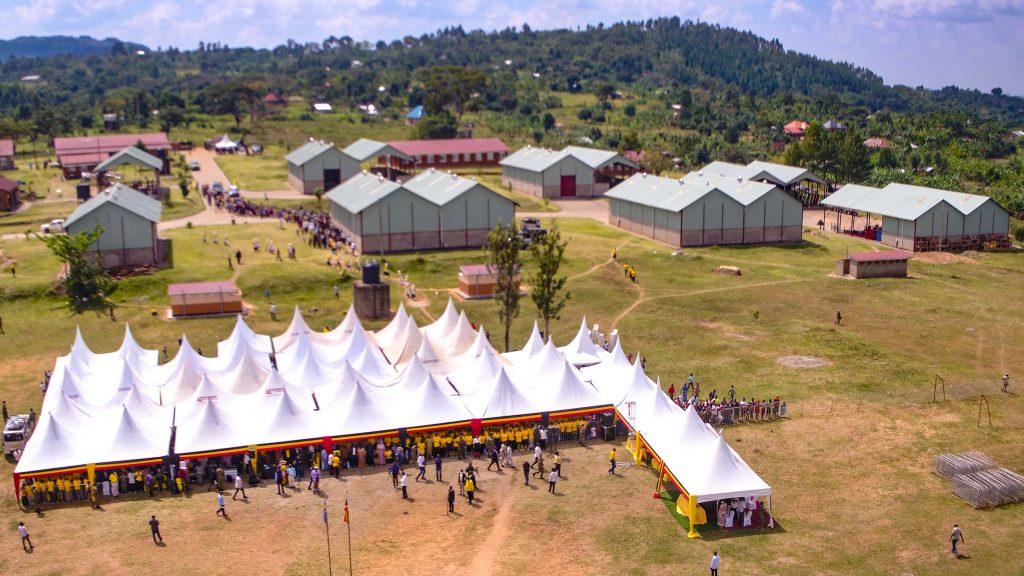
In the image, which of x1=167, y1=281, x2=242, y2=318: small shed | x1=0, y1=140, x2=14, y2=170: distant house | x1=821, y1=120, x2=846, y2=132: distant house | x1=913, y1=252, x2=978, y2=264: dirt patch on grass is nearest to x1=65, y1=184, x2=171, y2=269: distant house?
x1=167, y1=281, x2=242, y2=318: small shed

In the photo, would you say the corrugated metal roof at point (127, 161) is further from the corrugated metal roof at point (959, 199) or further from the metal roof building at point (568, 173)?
the corrugated metal roof at point (959, 199)

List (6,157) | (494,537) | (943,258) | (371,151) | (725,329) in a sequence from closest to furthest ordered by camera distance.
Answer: (494,537), (725,329), (943,258), (371,151), (6,157)

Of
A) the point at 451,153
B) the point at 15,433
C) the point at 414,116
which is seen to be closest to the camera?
the point at 15,433

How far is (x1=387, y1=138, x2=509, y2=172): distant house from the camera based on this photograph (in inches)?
4633

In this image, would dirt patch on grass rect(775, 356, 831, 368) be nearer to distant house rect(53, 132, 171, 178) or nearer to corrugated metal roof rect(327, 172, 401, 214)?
corrugated metal roof rect(327, 172, 401, 214)

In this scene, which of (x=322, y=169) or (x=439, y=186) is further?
(x=322, y=169)

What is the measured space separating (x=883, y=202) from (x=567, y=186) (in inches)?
1355

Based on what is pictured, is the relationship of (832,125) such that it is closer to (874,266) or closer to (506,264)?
(874,266)

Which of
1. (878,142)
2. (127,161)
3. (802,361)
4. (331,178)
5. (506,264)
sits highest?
(878,142)

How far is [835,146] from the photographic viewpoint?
10494 cm

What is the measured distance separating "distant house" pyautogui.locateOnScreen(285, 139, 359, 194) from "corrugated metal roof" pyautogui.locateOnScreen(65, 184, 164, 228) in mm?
28824

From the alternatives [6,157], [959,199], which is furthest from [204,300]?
[6,157]

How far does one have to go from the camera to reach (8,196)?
8538 centimetres

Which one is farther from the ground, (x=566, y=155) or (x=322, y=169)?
(x=566, y=155)
